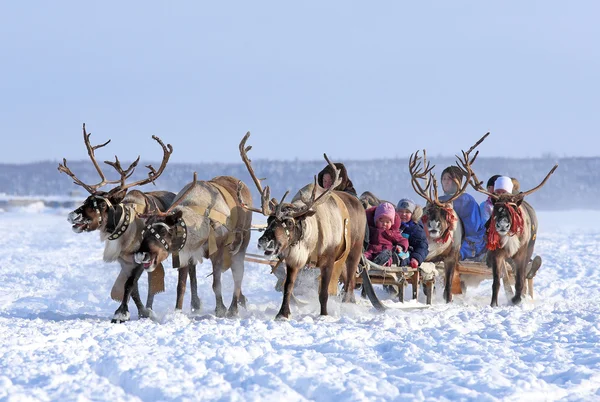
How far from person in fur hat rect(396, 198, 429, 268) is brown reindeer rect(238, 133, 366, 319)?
1.12 metres

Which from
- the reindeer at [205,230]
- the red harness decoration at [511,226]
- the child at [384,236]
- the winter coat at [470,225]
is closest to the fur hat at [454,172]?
the winter coat at [470,225]

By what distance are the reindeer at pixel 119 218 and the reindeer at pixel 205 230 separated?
0.82 feet

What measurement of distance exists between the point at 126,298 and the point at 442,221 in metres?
4.23

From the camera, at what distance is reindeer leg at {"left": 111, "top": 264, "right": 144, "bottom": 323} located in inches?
398

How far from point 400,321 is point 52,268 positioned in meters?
11.1

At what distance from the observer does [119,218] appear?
10078 mm

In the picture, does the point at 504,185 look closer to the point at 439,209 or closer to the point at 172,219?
the point at 439,209

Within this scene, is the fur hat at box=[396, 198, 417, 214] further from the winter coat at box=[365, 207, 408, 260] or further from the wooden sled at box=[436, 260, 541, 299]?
the wooden sled at box=[436, 260, 541, 299]

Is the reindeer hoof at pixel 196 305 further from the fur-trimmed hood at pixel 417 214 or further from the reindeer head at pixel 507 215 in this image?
the reindeer head at pixel 507 215

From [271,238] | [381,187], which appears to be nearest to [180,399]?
[271,238]

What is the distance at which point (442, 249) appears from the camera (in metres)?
12.5

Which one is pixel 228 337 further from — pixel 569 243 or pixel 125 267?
pixel 569 243

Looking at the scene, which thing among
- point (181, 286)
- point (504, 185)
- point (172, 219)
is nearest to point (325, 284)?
point (181, 286)

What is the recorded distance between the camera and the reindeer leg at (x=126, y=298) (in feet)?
33.2
